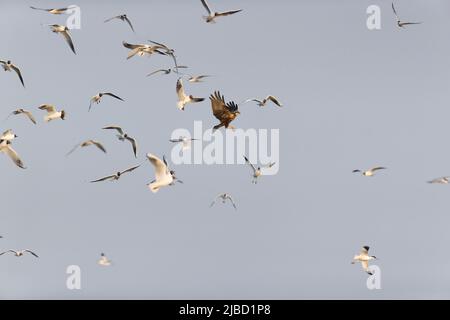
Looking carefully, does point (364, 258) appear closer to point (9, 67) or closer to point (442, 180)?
point (442, 180)

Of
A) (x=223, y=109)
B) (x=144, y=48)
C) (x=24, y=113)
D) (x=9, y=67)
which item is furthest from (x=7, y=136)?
(x=223, y=109)

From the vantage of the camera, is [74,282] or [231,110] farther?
[74,282]

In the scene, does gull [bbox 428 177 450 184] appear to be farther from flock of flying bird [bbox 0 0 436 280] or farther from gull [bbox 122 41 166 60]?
gull [bbox 122 41 166 60]

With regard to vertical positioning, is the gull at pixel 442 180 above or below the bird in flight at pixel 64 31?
below

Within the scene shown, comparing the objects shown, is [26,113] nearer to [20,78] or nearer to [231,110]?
[20,78]

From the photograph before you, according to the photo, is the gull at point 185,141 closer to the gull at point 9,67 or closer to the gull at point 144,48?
the gull at point 144,48

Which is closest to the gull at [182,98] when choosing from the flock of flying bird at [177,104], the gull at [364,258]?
the flock of flying bird at [177,104]
